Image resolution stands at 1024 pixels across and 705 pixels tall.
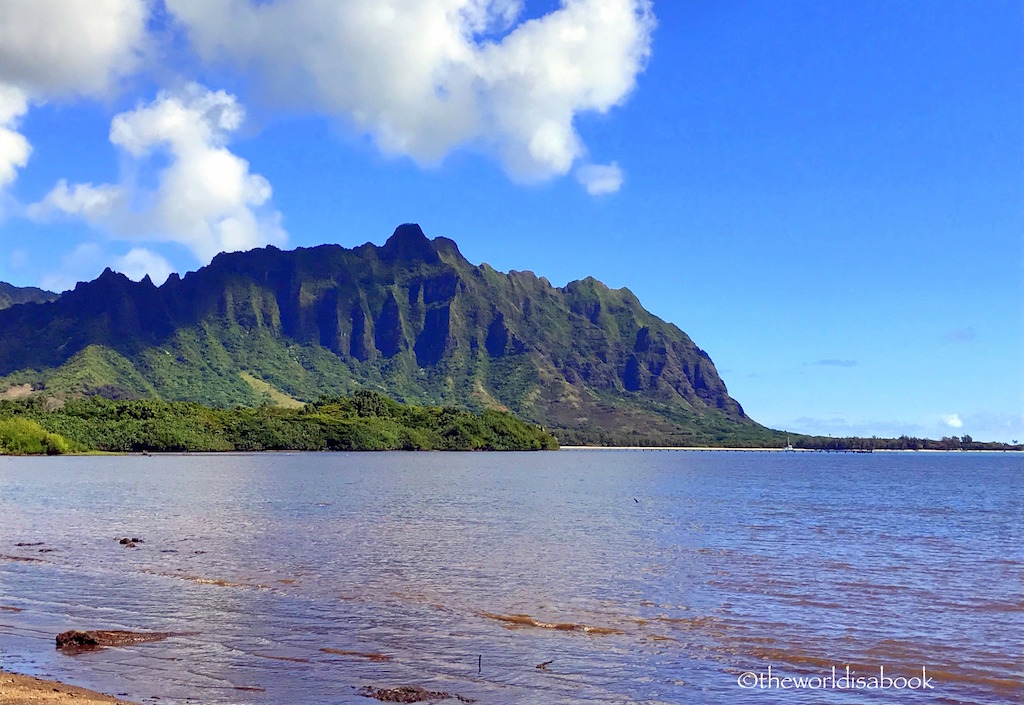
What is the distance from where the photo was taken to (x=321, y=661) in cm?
2281

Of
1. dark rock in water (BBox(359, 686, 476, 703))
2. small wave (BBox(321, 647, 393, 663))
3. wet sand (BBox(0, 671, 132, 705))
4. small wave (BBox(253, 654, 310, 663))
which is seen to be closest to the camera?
wet sand (BBox(0, 671, 132, 705))

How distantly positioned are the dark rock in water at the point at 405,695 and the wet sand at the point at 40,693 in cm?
508

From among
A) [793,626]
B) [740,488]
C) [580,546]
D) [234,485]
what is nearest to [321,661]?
[793,626]

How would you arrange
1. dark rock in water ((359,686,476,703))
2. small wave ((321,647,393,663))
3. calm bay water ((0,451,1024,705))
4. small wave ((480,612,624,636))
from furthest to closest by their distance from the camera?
1. small wave ((480,612,624,636))
2. small wave ((321,647,393,663))
3. calm bay water ((0,451,1024,705))
4. dark rock in water ((359,686,476,703))

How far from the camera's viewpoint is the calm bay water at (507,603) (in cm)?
2156

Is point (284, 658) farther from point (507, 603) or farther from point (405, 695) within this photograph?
point (507, 603)

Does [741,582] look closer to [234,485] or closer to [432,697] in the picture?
[432,697]

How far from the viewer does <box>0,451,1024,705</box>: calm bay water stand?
21.6 m

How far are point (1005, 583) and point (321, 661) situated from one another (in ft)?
A: 102

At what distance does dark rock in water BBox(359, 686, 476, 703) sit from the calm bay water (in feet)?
1.57

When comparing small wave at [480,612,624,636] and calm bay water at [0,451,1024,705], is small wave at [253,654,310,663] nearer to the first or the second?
calm bay water at [0,451,1024,705]

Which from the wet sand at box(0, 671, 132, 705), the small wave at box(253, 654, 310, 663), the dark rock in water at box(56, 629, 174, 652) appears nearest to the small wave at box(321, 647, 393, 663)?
the small wave at box(253, 654, 310, 663)

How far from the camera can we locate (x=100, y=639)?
78.4 feet

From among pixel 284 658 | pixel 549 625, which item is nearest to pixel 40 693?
pixel 284 658
